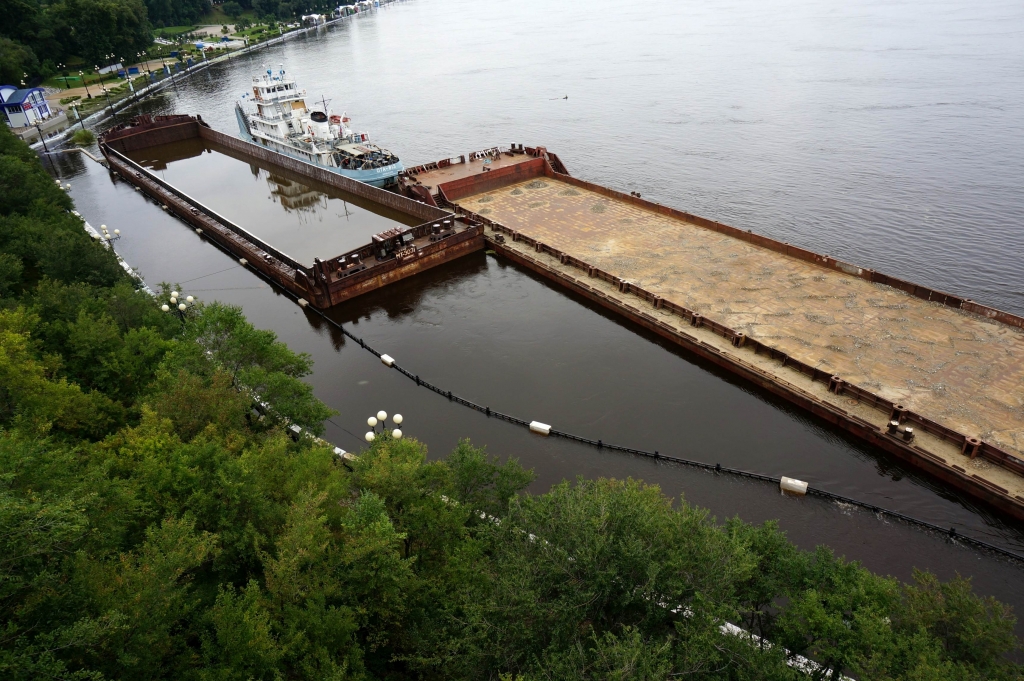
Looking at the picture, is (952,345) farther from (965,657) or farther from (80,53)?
(80,53)

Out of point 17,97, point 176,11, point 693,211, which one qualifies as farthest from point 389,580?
point 176,11

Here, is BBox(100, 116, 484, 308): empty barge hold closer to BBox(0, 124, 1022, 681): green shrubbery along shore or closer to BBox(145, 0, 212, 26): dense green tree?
BBox(0, 124, 1022, 681): green shrubbery along shore

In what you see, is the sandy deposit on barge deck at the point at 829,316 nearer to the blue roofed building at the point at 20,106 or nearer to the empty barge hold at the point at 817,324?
the empty barge hold at the point at 817,324

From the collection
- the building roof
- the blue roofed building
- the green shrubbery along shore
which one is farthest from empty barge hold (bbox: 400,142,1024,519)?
the blue roofed building

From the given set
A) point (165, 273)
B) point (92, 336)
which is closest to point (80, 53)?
point (165, 273)

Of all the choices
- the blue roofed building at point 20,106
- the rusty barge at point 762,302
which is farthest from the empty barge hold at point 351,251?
the blue roofed building at point 20,106

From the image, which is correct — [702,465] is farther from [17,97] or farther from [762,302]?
[17,97]
